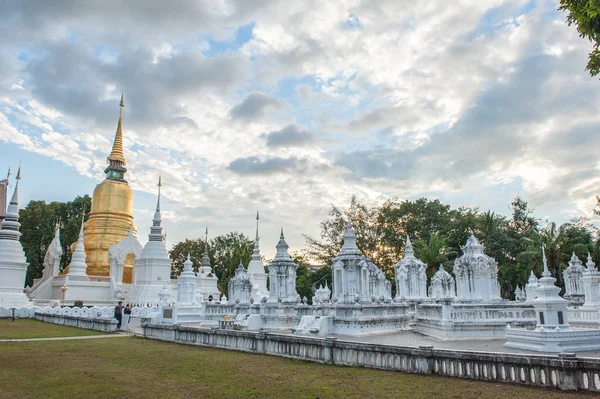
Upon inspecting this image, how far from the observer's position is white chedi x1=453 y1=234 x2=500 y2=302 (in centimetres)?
2470

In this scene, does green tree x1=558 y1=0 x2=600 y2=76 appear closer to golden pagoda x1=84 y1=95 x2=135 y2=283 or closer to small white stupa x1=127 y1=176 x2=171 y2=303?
small white stupa x1=127 y1=176 x2=171 y2=303

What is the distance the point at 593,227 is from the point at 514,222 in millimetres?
7414

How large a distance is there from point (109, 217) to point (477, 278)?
1537 inches

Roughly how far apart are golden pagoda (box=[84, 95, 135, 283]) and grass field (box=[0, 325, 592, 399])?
114 ft

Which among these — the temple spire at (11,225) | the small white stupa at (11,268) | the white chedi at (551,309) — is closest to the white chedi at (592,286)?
the white chedi at (551,309)

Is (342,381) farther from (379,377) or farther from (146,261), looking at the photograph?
(146,261)

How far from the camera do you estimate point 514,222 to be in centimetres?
5031

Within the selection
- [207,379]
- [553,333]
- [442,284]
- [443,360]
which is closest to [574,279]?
[442,284]

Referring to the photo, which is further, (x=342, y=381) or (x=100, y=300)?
(x=100, y=300)

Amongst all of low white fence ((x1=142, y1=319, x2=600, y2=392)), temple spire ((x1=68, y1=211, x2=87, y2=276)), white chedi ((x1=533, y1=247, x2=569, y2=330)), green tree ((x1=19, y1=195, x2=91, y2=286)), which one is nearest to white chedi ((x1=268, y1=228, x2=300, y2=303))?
low white fence ((x1=142, y1=319, x2=600, y2=392))

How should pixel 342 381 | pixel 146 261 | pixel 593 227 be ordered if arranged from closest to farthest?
pixel 342 381 < pixel 146 261 < pixel 593 227

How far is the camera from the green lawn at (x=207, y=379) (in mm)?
8104

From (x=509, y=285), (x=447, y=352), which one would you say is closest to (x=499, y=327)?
(x=447, y=352)

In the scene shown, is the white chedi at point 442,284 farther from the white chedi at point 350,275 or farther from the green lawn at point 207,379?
the green lawn at point 207,379
